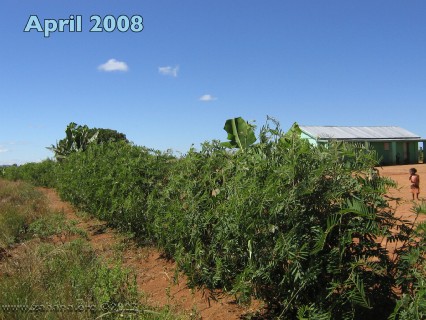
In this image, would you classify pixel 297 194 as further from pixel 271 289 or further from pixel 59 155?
pixel 59 155

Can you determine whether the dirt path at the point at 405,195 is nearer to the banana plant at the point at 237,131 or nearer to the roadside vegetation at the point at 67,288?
the banana plant at the point at 237,131

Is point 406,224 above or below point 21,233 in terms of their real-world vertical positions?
above

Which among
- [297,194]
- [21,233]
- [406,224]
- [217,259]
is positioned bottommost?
[21,233]

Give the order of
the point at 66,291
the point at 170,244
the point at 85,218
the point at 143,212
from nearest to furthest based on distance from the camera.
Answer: the point at 66,291 → the point at 170,244 → the point at 143,212 → the point at 85,218

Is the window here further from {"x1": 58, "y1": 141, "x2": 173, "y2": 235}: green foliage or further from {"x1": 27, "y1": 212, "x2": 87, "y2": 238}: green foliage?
{"x1": 27, "y1": 212, "x2": 87, "y2": 238}: green foliage

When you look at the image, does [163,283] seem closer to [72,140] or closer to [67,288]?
[67,288]

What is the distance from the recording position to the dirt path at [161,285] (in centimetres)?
485

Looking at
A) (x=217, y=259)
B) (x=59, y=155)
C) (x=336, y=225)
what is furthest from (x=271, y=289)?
(x=59, y=155)

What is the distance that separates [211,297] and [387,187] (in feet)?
8.10

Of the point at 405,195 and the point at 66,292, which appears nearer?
the point at 66,292

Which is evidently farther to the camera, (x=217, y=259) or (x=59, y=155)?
(x=59, y=155)

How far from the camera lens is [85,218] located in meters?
12.2

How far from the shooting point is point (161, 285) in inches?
238

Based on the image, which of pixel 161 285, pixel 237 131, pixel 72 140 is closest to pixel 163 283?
pixel 161 285
